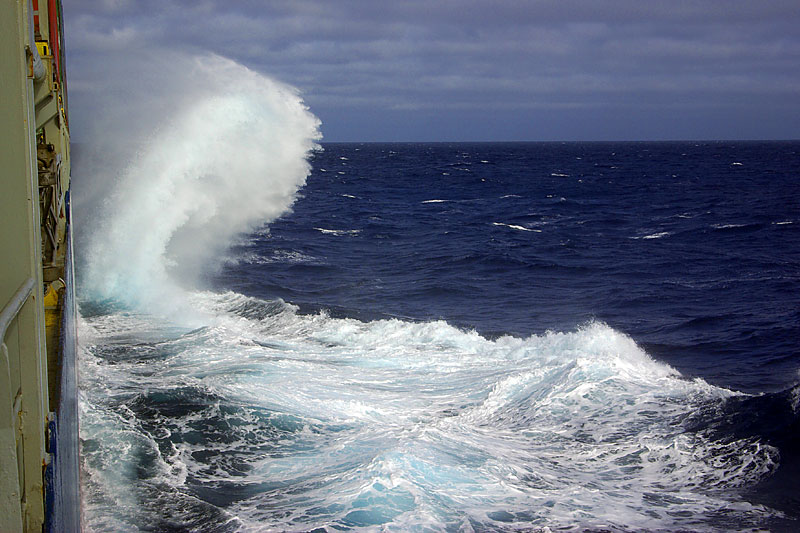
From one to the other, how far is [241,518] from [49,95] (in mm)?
5318

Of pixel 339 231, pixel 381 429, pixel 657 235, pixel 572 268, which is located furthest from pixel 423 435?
pixel 657 235

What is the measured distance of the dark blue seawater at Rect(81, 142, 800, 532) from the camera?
8.62m

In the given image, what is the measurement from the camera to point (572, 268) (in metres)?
27.3

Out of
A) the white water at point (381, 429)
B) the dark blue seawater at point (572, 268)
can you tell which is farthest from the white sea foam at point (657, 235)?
the white water at point (381, 429)

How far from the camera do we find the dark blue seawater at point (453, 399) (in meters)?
8.62

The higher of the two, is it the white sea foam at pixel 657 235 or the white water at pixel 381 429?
the white sea foam at pixel 657 235

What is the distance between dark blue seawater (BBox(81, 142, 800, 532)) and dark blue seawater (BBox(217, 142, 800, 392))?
0.15 meters

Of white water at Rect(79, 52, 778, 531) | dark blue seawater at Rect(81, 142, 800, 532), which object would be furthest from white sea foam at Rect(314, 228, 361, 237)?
white water at Rect(79, 52, 778, 531)

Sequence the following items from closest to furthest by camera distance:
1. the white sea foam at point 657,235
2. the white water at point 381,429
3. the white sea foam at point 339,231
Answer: the white water at point 381,429
the white sea foam at point 657,235
the white sea foam at point 339,231

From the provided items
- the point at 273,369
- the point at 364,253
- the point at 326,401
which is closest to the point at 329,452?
the point at 326,401

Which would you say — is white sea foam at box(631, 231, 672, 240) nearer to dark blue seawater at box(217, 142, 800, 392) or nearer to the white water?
dark blue seawater at box(217, 142, 800, 392)

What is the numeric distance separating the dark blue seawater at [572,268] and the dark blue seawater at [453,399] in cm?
15

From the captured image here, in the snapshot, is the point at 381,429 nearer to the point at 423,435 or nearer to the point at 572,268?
the point at 423,435

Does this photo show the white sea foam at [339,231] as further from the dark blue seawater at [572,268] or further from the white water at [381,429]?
the white water at [381,429]
